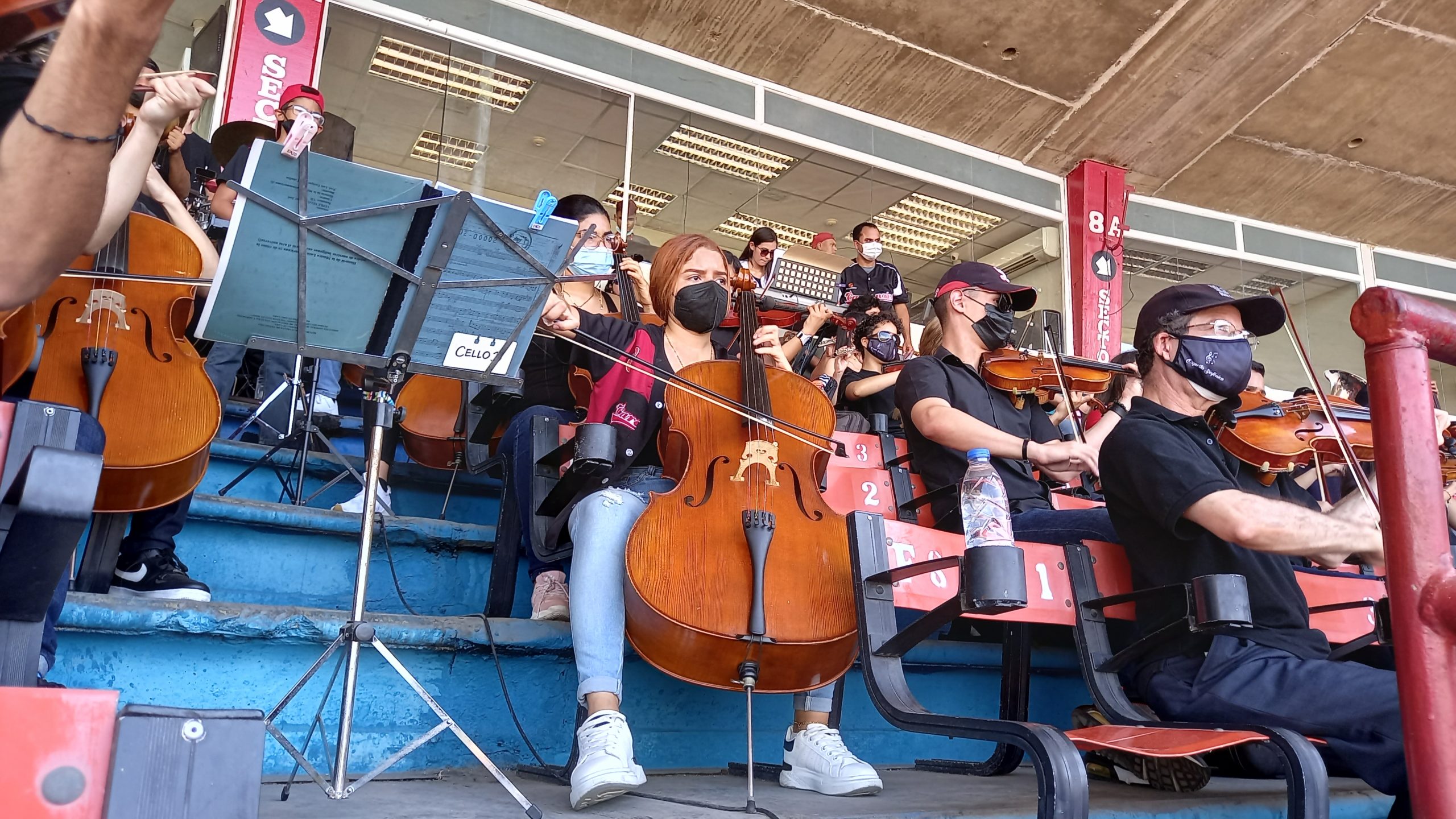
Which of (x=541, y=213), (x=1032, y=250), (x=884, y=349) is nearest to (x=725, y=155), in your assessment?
(x=1032, y=250)

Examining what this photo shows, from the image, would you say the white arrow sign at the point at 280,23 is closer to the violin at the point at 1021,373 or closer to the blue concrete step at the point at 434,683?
the violin at the point at 1021,373

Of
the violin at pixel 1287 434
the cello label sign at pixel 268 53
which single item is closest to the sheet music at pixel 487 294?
the violin at pixel 1287 434

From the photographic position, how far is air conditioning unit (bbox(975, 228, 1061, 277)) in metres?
8.64

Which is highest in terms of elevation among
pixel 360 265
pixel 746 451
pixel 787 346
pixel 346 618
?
pixel 787 346

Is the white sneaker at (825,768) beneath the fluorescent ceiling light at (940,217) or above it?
beneath

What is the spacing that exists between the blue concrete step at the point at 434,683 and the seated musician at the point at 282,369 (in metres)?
1.05

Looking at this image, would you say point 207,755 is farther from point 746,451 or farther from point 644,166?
point 644,166

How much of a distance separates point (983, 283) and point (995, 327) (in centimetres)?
16

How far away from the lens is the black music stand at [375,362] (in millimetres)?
1663

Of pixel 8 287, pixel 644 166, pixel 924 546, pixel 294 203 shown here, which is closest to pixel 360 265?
pixel 294 203

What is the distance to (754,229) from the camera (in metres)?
8.60

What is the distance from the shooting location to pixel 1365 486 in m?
1.83

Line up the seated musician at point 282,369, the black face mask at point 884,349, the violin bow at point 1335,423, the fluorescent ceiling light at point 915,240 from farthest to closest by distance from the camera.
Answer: the fluorescent ceiling light at point 915,240, the black face mask at point 884,349, the seated musician at point 282,369, the violin bow at point 1335,423

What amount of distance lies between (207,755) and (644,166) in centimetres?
709
